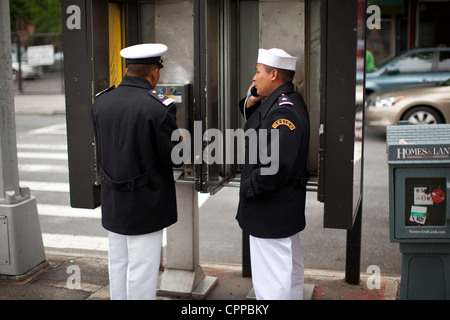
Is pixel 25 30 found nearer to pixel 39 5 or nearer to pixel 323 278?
pixel 39 5

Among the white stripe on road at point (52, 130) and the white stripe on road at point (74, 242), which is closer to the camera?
the white stripe on road at point (74, 242)

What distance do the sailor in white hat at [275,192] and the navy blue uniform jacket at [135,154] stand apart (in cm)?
52

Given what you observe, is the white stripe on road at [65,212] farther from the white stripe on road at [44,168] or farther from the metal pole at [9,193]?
the metal pole at [9,193]

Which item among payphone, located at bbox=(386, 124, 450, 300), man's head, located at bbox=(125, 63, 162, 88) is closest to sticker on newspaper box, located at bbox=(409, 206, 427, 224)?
payphone, located at bbox=(386, 124, 450, 300)

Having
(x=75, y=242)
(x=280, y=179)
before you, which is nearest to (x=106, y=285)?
(x=75, y=242)

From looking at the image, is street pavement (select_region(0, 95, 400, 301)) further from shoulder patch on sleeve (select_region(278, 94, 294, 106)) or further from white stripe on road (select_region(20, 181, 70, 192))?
white stripe on road (select_region(20, 181, 70, 192))

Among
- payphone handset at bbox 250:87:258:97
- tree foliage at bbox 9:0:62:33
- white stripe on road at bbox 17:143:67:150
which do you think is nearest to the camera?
payphone handset at bbox 250:87:258:97

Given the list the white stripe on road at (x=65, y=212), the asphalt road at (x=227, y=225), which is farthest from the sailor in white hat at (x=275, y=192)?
the white stripe on road at (x=65, y=212)

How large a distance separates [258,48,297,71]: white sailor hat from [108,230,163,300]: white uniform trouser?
4.11ft

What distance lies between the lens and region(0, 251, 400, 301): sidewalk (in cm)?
461

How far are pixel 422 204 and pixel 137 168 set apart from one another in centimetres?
174

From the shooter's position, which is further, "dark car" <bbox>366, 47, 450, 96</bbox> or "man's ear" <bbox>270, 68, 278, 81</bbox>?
"dark car" <bbox>366, 47, 450, 96</bbox>

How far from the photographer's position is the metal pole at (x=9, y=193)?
4766mm

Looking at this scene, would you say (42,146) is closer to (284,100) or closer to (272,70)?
(272,70)
